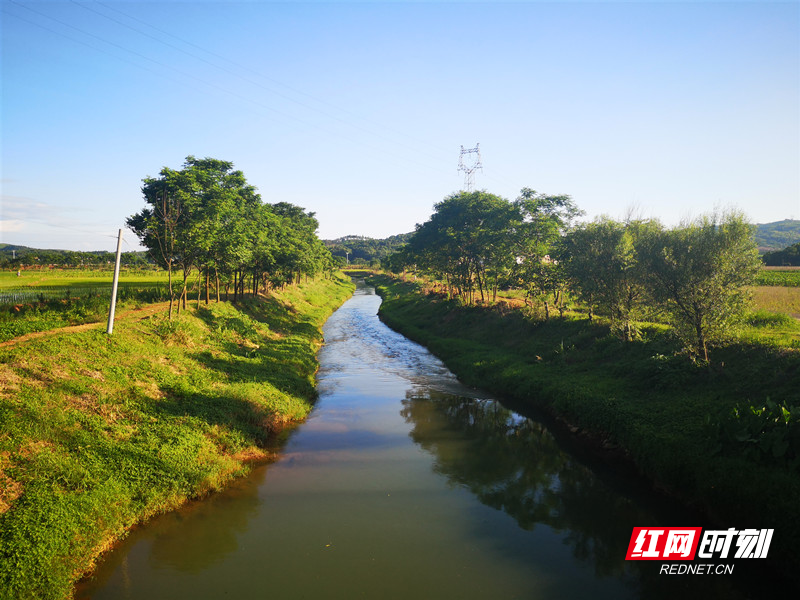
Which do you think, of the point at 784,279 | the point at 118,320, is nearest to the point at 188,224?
the point at 118,320

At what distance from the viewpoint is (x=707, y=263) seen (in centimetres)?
1875

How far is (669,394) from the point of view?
1922 cm

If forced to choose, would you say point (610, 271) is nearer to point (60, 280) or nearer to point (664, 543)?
point (664, 543)

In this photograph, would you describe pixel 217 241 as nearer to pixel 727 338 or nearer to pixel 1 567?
pixel 1 567

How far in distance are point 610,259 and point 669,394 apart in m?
10.5

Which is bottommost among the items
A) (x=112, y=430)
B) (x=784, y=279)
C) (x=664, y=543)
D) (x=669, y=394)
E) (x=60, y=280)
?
(x=664, y=543)

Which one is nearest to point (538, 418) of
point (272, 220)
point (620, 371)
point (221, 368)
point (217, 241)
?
point (620, 371)

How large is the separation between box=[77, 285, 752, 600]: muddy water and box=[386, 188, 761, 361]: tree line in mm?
8829

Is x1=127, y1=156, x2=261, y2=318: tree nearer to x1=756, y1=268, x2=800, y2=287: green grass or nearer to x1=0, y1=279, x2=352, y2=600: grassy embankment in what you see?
x1=0, y1=279, x2=352, y2=600: grassy embankment

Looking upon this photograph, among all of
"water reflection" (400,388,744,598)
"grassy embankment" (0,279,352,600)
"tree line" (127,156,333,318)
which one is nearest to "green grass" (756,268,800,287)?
"water reflection" (400,388,744,598)

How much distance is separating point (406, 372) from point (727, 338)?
66.0 feet

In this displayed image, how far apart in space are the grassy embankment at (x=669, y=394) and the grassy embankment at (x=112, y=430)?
1404 cm


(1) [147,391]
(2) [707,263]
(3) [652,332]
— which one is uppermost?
(2) [707,263]

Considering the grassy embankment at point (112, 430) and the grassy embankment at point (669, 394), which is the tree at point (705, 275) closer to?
the grassy embankment at point (669, 394)
